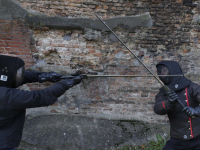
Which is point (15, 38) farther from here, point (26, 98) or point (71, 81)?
point (26, 98)

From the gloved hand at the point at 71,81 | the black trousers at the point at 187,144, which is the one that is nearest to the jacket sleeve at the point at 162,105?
the black trousers at the point at 187,144

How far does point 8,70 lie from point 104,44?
216 centimetres

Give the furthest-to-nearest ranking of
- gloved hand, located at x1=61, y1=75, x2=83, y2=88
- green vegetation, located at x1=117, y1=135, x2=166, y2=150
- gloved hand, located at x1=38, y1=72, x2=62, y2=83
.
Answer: green vegetation, located at x1=117, y1=135, x2=166, y2=150, gloved hand, located at x1=38, y1=72, x2=62, y2=83, gloved hand, located at x1=61, y1=75, x2=83, y2=88

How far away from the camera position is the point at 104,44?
12.7 ft

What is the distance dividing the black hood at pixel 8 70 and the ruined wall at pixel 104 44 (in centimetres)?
158

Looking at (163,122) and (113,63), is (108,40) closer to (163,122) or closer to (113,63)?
(113,63)

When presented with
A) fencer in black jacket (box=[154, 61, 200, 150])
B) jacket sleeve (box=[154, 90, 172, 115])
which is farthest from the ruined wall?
fencer in black jacket (box=[154, 61, 200, 150])

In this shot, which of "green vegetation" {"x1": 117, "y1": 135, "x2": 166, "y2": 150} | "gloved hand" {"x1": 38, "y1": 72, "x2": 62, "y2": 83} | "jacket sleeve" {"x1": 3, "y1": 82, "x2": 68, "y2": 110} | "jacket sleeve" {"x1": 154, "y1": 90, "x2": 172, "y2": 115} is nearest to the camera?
"jacket sleeve" {"x1": 3, "y1": 82, "x2": 68, "y2": 110}

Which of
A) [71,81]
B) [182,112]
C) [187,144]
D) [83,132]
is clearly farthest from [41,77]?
[187,144]

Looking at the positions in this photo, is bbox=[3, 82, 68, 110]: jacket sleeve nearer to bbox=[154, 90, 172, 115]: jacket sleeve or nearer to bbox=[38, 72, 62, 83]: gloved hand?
bbox=[38, 72, 62, 83]: gloved hand

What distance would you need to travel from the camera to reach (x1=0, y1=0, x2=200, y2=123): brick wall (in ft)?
12.2

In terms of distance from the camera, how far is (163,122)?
4047 mm

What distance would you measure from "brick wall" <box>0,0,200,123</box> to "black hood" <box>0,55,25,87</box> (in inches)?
62.3

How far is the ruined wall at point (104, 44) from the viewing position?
368 centimetres
